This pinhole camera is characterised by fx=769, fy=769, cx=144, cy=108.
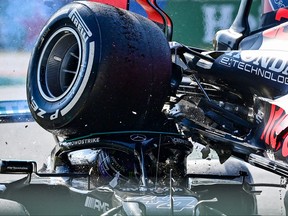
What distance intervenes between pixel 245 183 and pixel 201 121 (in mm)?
494

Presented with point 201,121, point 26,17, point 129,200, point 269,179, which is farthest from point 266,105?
point 26,17

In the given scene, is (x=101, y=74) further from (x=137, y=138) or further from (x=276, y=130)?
(x=276, y=130)

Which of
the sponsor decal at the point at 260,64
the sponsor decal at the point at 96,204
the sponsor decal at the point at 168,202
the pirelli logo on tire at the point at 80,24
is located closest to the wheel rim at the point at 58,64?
the pirelli logo on tire at the point at 80,24

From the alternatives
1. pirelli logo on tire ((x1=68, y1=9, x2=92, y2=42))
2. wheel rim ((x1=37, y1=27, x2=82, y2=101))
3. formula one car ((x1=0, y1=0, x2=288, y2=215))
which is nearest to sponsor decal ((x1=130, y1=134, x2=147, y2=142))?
formula one car ((x1=0, y1=0, x2=288, y2=215))

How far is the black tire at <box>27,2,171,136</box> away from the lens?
4.44 metres

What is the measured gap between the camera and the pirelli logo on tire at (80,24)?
456 centimetres

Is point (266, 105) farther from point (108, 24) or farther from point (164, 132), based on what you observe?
point (108, 24)

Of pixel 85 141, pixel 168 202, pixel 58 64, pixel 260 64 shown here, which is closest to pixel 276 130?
pixel 260 64

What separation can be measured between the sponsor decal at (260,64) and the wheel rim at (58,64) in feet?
3.10

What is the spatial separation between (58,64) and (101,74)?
1.94 ft

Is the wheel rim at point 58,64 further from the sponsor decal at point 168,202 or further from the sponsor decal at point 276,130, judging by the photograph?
the sponsor decal at point 276,130

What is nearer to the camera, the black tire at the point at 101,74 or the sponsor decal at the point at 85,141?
the black tire at the point at 101,74

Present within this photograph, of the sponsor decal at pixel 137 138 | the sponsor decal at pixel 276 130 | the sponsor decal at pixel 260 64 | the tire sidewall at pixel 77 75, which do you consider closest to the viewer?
the sponsor decal at pixel 276 130

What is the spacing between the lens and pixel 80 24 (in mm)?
4637
